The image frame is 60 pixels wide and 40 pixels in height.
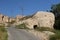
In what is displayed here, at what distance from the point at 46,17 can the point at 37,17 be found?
2.73 metres

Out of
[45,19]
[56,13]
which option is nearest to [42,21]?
[45,19]

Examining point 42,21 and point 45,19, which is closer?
point 42,21

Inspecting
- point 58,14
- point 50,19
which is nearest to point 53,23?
point 50,19

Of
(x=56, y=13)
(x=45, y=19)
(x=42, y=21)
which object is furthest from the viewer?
(x=56, y=13)

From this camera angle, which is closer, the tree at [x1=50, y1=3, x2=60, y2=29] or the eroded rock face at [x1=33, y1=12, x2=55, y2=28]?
the eroded rock face at [x1=33, y1=12, x2=55, y2=28]

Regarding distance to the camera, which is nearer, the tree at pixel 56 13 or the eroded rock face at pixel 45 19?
the eroded rock face at pixel 45 19

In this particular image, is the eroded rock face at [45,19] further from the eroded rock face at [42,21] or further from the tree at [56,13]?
the tree at [56,13]

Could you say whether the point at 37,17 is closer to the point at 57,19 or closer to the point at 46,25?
the point at 46,25

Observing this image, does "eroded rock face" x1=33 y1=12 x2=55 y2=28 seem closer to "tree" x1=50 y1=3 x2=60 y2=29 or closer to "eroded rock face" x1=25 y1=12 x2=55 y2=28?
"eroded rock face" x1=25 y1=12 x2=55 y2=28

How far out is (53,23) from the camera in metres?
57.7

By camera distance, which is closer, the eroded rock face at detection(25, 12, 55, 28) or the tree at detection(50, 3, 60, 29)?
the eroded rock face at detection(25, 12, 55, 28)

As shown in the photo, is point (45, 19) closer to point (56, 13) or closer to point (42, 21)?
point (42, 21)

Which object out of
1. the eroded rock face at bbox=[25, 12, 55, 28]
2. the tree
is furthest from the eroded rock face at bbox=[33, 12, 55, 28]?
the tree

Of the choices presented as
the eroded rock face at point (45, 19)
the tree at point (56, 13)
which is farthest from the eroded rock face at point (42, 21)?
the tree at point (56, 13)
